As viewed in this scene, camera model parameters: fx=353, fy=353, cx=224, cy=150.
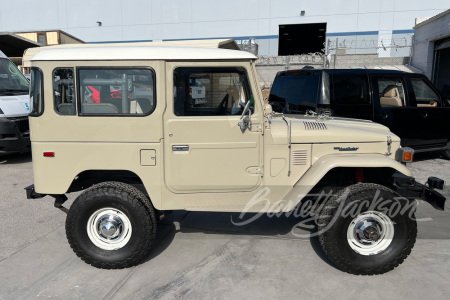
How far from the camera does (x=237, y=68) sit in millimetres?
3365

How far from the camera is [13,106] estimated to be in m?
7.77

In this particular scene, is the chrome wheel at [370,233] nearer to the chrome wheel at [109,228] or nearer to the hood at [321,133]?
the hood at [321,133]

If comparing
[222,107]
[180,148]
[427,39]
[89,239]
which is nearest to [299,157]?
[222,107]

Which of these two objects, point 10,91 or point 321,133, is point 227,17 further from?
point 321,133

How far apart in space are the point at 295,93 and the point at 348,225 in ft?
12.4

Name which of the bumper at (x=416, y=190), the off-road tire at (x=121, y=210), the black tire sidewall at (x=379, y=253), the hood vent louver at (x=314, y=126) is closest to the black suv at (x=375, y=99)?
the hood vent louver at (x=314, y=126)

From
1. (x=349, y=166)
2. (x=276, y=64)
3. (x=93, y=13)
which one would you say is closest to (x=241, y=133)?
(x=349, y=166)

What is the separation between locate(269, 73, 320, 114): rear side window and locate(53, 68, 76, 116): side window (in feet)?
13.9

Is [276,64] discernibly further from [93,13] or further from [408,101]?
[93,13]

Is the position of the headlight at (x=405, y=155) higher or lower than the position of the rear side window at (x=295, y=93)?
lower

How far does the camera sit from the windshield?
8.40 meters

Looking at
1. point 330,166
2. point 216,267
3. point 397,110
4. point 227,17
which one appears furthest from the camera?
point 227,17

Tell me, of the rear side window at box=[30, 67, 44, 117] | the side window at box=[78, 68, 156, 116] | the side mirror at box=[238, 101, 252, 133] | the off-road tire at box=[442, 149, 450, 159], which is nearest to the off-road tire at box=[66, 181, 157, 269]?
the side window at box=[78, 68, 156, 116]

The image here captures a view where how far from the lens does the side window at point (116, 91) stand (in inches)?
132
